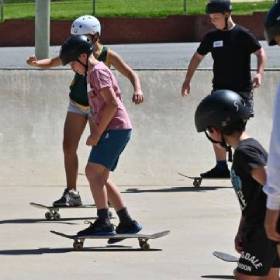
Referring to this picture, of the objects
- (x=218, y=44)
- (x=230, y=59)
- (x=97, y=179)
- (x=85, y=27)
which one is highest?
(x=85, y=27)

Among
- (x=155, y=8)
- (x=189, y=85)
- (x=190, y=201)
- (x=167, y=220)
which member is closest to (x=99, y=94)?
(x=167, y=220)

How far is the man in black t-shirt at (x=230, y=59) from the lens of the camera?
11.3 meters

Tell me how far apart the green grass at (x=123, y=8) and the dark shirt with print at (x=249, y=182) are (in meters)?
25.3

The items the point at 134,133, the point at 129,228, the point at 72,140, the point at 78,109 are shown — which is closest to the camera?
the point at 129,228

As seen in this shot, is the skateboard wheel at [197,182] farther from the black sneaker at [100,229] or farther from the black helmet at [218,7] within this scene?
the black sneaker at [100,229]

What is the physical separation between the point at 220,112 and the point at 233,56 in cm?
605

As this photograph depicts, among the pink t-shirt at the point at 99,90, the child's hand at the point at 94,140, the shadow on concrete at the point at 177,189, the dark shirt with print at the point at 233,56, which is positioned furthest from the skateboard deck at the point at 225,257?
the dark shirt with print at the point at 233,56

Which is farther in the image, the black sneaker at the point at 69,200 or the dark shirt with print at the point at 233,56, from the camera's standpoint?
the dark shirt with print at the point at 233,56

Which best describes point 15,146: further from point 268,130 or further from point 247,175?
point 247,175

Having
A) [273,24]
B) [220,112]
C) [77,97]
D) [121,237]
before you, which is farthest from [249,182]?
[77,97]

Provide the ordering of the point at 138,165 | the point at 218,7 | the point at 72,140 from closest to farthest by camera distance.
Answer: the point at 72,140 → the point at 218,7 → the point at 138,165

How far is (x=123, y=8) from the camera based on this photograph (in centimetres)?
3338

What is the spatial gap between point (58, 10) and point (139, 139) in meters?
22.7

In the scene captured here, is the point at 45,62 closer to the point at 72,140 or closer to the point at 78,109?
the point at 78,109
